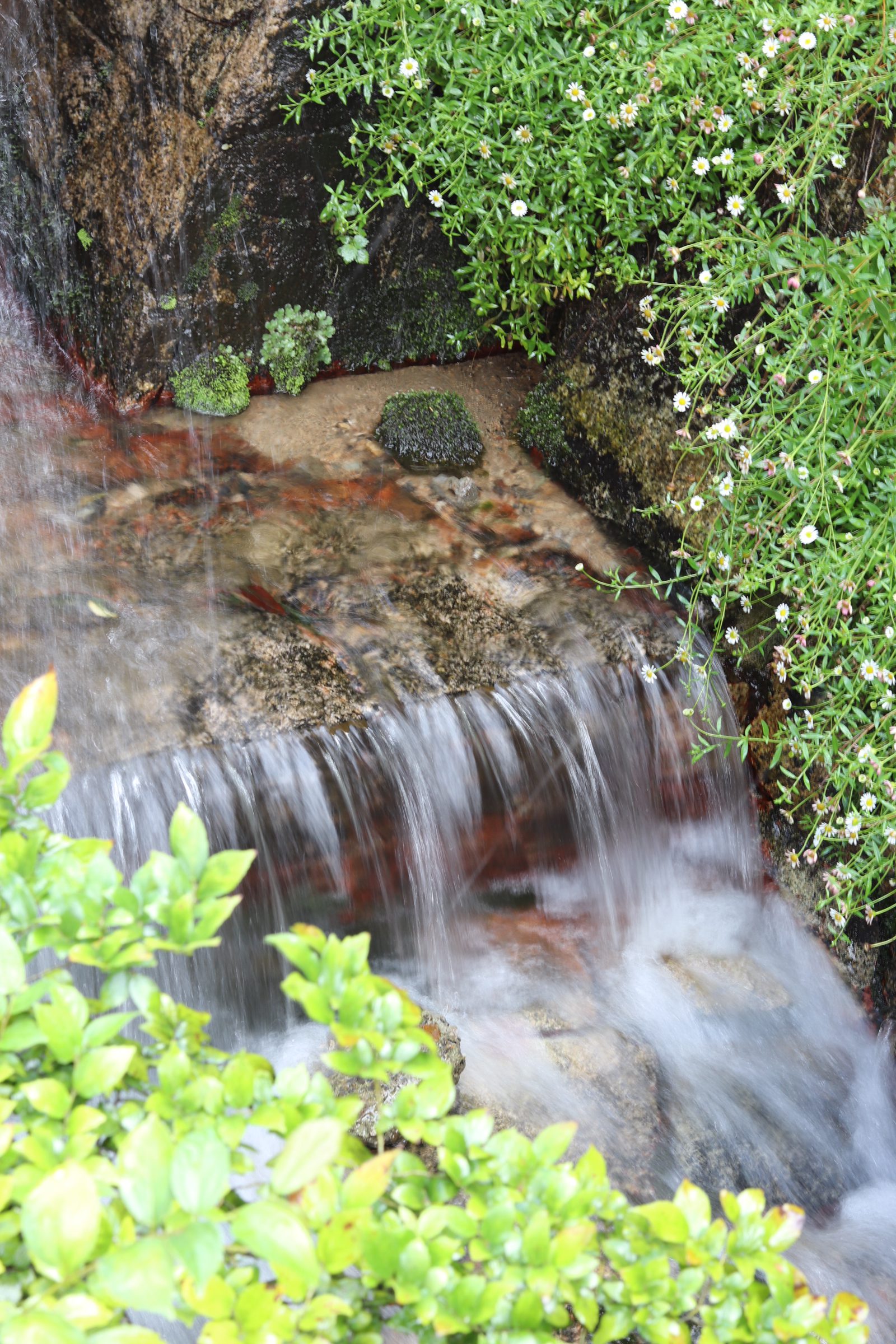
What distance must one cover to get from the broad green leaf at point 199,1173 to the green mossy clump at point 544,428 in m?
3.60

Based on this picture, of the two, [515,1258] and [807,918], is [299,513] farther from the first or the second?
[515,1258]

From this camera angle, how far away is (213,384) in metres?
4.29

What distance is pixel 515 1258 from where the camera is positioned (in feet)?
3.47

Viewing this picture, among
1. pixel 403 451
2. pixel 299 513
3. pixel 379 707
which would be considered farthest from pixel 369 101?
pixel 379 707

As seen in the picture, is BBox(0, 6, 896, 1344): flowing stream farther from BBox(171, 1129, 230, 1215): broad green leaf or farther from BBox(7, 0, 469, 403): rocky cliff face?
BBox(171, 1129, 230, 1215): broad green leaf

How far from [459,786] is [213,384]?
2104 mm

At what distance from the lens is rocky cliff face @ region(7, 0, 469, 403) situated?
383 centimetres

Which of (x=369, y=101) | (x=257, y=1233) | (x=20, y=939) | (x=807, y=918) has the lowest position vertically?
(x=807, y=918)

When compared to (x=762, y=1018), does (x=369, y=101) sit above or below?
above

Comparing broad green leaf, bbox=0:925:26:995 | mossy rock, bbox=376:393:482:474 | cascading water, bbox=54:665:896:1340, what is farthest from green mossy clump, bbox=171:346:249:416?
broad green leaf, bbox=0:925:26:995

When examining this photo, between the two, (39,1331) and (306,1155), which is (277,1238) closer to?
(306,1155)

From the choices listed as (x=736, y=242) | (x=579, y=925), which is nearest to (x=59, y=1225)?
(x=579, y=925)

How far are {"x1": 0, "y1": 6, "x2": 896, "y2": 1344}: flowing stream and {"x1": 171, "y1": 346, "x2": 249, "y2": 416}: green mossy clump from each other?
200mm

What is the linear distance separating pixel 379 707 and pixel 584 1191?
2230 millimetres
